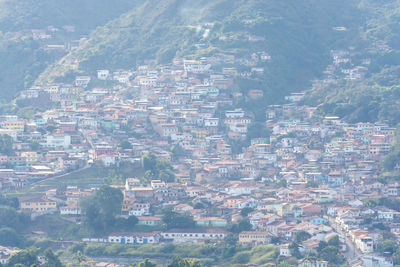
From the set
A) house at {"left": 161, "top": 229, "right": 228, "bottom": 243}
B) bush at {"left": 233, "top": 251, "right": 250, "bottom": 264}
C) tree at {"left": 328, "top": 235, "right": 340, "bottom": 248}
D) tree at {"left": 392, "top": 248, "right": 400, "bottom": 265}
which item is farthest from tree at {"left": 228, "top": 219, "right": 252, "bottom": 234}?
tree at {"left": 392, "top": 248, "right": 400, "bottom": 265}

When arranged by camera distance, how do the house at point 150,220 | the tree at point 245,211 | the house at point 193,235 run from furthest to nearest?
the tree at point 245,211 < the house at point 150,220 < the house at point 193,235

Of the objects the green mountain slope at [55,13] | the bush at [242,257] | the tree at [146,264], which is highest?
the green mountain slope at [55,13]

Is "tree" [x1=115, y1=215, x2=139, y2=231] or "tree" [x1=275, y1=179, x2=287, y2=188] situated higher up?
"tree" [x1=275, y1=179, x2=287, y2=188]

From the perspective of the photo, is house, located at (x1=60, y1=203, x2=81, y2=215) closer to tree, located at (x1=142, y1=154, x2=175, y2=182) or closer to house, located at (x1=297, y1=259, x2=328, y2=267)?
tree, located at (x1=142, y1=154, x2=175, y2=182)

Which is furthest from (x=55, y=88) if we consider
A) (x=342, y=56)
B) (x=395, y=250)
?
(x=395, y=250)

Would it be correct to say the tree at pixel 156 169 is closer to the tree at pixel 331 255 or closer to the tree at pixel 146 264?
the tree at pixel 146 264

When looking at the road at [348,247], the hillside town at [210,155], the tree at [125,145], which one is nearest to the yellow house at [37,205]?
the hillside town at [210,155]

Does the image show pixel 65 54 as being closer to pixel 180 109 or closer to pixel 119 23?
pixel 119 23
